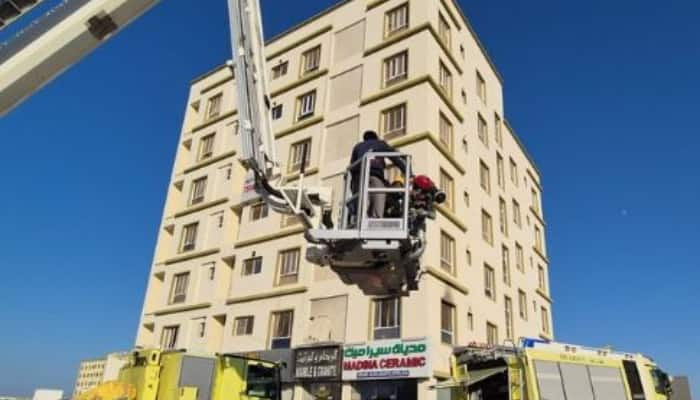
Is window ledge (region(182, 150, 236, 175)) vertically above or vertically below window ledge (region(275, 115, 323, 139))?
above

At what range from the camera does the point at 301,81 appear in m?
31.1

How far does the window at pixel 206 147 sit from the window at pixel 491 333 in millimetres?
21335

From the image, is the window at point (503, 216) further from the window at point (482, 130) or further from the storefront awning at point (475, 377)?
the storefront awning at point (475, 377)

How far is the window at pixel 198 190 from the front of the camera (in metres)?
34.3

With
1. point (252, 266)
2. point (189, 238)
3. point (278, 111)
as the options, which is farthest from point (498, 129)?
point (189, 238)

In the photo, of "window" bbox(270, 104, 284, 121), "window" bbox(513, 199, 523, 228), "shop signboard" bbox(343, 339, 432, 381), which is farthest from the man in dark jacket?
"window" bbox(513, 199, 523, 228)

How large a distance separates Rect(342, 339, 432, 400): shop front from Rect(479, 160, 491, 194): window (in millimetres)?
13234

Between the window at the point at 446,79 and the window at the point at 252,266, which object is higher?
the window at the point at 446,79

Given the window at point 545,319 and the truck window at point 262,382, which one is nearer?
the truck window at point 262,382

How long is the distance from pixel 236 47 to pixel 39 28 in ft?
11.1

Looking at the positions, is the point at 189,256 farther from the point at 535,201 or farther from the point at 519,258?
the point at 535,201

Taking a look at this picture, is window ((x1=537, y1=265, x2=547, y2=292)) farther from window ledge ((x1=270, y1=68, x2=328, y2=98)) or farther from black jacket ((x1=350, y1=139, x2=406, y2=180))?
black jacket ((x1=350, y1=139, x2=406, y2=180))

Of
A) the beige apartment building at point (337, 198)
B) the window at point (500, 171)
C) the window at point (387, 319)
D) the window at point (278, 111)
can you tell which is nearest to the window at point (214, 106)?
the beige apartment building at point (337, 198)

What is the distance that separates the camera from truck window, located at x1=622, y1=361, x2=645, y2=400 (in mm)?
10802
